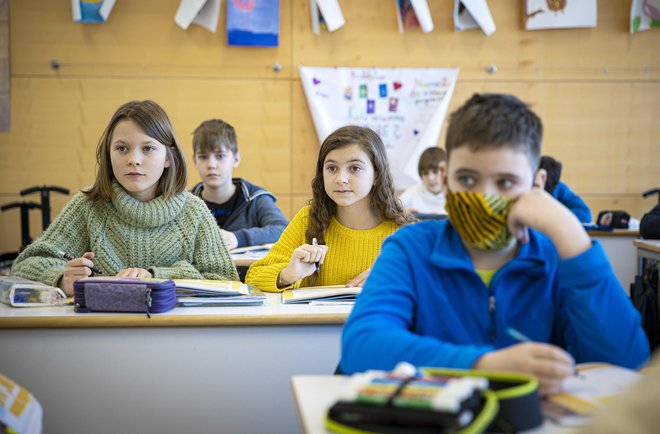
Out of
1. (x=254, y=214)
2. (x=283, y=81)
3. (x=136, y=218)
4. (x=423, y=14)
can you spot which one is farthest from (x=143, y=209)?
(x=423, y=14)

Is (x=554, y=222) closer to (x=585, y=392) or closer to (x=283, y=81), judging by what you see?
(x=585, y=392)

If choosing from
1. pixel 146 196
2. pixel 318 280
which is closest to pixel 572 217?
pixel 318 280

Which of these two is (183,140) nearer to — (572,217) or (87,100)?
(87,100)

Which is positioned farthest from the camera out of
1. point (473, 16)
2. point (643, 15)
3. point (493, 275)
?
point (643, 15)

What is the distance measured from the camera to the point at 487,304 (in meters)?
1.20

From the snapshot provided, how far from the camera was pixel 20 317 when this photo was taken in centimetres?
165

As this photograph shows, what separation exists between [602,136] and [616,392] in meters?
5.15

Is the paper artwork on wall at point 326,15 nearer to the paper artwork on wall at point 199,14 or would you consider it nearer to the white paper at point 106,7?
the paper artwork on wall at point 199,14

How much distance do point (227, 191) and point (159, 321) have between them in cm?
197

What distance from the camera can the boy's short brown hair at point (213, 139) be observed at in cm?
349

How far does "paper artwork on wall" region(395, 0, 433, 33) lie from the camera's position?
527 centimetres

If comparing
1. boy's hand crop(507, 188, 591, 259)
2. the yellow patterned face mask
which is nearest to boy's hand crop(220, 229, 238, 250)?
the yellow patterned face mask

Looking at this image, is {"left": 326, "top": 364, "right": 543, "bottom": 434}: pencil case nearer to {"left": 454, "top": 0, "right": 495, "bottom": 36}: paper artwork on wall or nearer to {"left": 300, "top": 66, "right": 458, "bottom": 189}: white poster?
{"left": 300, "top": 66, "right": 458, "bottom": 189}: white poster

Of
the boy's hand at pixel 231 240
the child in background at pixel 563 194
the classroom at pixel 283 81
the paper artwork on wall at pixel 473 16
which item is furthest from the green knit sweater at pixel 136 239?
the paper artwork on wall at pixel 473 16
